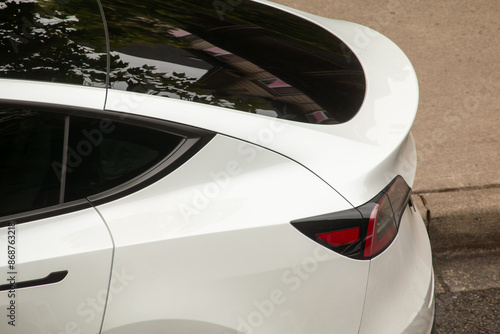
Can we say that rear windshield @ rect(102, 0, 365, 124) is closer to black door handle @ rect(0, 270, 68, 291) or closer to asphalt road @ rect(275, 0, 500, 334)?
black door handle @ rect(0, 270, 68, 291)

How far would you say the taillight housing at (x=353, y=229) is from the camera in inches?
70.1

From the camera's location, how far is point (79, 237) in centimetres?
176

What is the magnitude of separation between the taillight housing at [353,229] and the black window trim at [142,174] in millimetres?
380

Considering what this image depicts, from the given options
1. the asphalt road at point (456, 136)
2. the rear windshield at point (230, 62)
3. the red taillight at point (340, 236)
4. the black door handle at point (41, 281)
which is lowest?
the asphalt road at point (456, 136)

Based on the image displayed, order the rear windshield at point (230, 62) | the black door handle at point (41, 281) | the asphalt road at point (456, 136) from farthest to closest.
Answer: the asphalt road at point (456, 136), the rear windshield at point (230, 62), the black door handle at point (41, 281)

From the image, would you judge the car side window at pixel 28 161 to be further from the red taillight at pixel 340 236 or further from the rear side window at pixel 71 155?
the red taillight at pixel 340 236

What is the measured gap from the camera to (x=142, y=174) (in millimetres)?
1818

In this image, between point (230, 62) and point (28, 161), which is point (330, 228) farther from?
point (28, 161)

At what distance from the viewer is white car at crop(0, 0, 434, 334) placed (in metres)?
1.76

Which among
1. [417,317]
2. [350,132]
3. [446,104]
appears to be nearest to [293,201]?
[350,132]

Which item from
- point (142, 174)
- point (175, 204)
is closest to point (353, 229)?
point (175, 204)

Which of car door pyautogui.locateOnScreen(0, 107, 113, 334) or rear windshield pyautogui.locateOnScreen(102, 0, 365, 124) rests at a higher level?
rear windshield pyautogui.locateOnScreen(102, 0, 365, 124)

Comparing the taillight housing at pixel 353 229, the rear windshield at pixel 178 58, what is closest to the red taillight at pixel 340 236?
the taillight housing at pixel 353 229

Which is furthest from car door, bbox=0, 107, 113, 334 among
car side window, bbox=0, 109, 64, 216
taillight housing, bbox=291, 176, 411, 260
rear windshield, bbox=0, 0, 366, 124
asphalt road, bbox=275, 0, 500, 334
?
asphalt road, bbox=275, 0, 500, 334
